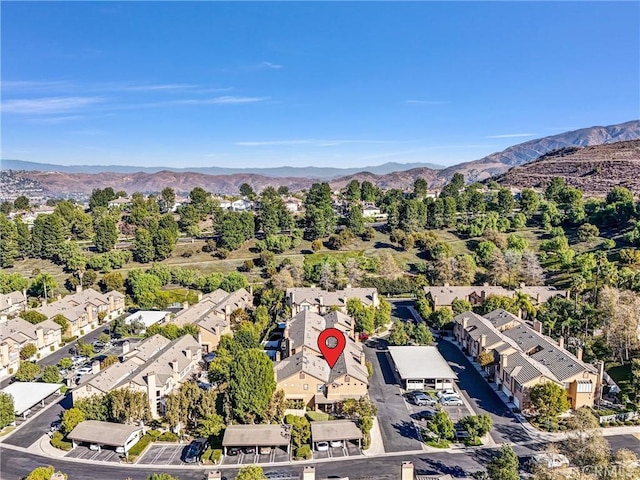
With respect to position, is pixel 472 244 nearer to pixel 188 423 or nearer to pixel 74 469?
pixel 188 423

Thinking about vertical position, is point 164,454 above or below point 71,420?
below

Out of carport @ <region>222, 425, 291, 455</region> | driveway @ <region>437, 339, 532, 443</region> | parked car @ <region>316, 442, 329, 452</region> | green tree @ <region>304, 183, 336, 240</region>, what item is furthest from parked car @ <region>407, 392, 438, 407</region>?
green tree @ <region>304, 183, 336, 240</region>

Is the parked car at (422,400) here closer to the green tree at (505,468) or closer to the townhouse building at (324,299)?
the green tree at (505,468)

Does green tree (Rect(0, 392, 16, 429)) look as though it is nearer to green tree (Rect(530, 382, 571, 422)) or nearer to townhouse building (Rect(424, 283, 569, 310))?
green tree (Rect(530, 382, 571, 422))

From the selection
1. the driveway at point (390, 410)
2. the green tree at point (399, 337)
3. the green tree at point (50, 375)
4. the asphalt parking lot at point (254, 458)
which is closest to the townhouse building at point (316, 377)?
the driveway at point (390, 410)

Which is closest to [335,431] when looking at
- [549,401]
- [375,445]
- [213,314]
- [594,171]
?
[375,445]

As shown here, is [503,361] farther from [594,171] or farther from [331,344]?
[594,171]
